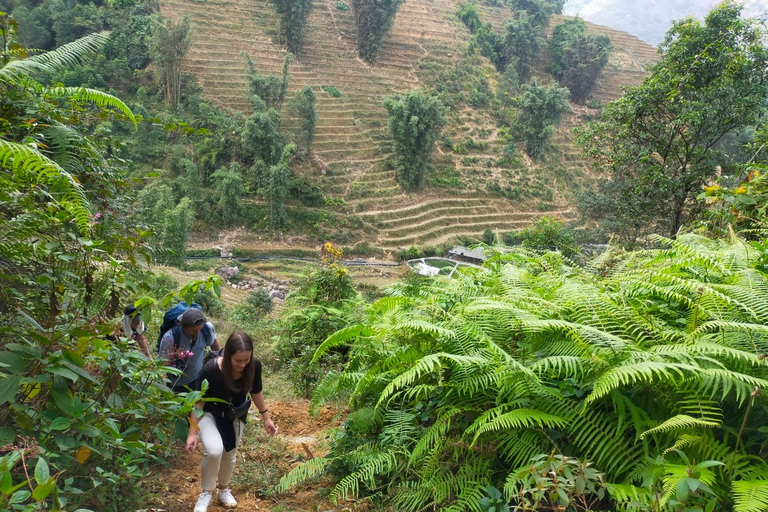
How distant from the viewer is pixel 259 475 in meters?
2.78

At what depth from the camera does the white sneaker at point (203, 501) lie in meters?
2.30

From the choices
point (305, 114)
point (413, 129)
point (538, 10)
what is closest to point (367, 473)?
point (305, 114)

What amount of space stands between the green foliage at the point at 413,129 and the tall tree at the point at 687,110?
20676 millimetres

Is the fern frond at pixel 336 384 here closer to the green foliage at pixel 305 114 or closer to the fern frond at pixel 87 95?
the fern frond at pixel 87 95

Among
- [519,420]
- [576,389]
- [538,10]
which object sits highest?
[538,10]

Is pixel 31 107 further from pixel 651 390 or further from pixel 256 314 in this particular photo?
→ pixel 256 314

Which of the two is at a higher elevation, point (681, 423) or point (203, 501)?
point (681, 423)

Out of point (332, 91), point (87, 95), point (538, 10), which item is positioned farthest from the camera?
point (538, 10)

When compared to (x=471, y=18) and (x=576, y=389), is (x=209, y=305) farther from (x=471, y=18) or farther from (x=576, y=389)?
(x=471, y=18)

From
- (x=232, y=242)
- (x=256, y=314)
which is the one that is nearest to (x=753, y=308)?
(x=256, y=314)

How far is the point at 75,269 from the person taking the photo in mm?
1921

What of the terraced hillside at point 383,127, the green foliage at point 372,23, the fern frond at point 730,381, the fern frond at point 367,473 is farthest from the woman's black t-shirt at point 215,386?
the green foliage at point 372,23

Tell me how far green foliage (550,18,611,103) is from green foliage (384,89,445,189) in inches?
834

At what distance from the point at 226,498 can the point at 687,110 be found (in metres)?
8.35
